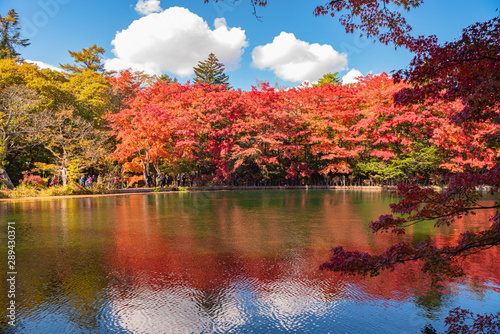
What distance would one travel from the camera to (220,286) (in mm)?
4152

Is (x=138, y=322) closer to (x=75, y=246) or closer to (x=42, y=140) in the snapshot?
(x=75, y=246)

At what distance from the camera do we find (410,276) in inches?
175

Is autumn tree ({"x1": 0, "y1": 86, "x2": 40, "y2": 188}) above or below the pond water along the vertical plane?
above

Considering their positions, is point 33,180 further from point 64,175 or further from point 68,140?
point 68,140

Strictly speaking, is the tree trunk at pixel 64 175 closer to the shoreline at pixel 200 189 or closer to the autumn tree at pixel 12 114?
the shoreline at pixel 200 189

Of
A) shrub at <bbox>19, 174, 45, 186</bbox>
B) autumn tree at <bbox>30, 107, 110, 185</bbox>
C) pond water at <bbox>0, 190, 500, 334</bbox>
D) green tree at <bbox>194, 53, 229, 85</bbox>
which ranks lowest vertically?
pond water at <bbox>0, 190, 500, 334</bbox>

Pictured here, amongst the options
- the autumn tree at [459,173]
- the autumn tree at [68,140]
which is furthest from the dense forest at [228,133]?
the autumn tree at [459,173]

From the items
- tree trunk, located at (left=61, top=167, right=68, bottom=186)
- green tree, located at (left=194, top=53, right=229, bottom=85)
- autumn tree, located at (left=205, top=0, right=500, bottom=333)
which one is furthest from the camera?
green tree, located at (left=194, top=53, right=229, bottom=85)

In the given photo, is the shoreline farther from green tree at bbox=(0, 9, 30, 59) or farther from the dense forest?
green tree at bbox=(0, 9, 30, 59)

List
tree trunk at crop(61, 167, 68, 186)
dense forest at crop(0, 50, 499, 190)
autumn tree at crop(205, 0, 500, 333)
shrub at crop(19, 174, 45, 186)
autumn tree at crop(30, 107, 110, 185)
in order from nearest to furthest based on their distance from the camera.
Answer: autumn tree at crop(205, 0, 500, 333) < shrub at crop(19, 174, 45, 186) < autumn tree at crop(30, 107, 110, 185) < tree trunk at crop(61, 167, 68, 186) < dense forest at crop(0, 50, 499, 190)

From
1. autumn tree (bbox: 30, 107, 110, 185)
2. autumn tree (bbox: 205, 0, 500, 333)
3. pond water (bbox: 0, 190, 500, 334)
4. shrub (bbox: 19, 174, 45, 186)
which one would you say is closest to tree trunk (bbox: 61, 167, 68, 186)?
autumn tree (bbox: 30, 107, 110, 185)

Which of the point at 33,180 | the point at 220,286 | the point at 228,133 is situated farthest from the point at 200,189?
the point at 220,286

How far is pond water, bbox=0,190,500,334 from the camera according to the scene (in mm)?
3248

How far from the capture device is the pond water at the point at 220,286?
10.7 ft
